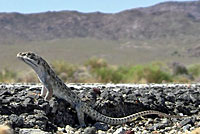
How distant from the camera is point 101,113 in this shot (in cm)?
901

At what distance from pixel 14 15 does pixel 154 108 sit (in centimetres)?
11399

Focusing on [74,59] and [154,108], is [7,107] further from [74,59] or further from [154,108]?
[74,59]

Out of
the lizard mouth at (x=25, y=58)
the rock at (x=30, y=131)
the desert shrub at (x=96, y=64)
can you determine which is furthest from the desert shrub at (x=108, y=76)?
the rock at (x=30, y=131)

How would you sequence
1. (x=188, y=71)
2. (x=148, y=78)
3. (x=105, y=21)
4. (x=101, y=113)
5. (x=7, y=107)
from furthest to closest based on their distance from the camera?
1. (x=105, y=21)
2. (x=188, y=71)
3. (x=148, y=78)
4. (x=101, y=113)
5. (x=7, y=107)

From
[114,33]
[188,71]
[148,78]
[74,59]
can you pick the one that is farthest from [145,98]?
[114,33]

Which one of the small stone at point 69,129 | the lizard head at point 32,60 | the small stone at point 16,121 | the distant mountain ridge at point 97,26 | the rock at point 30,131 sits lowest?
the small stone at point 69,129

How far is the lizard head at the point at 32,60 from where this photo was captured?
8.01 meters

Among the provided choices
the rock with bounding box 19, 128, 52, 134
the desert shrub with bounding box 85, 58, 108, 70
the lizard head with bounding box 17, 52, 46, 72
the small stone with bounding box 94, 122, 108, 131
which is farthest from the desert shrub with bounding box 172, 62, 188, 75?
the rock with bounding box 19, 128, 52, 134

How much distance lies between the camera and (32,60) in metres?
8.04

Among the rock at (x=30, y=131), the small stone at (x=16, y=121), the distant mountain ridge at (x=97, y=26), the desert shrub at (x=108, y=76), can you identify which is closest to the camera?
the rock at (x=30, y=131)

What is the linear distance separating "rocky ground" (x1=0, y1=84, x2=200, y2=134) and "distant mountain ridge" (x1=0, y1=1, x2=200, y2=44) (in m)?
81.6

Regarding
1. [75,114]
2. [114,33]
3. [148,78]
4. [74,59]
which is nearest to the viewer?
[75,114]

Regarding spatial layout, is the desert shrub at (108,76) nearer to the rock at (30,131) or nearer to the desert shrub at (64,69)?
the desert shrub at (64,69)

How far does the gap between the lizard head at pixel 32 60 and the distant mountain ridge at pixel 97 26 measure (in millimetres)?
82399
